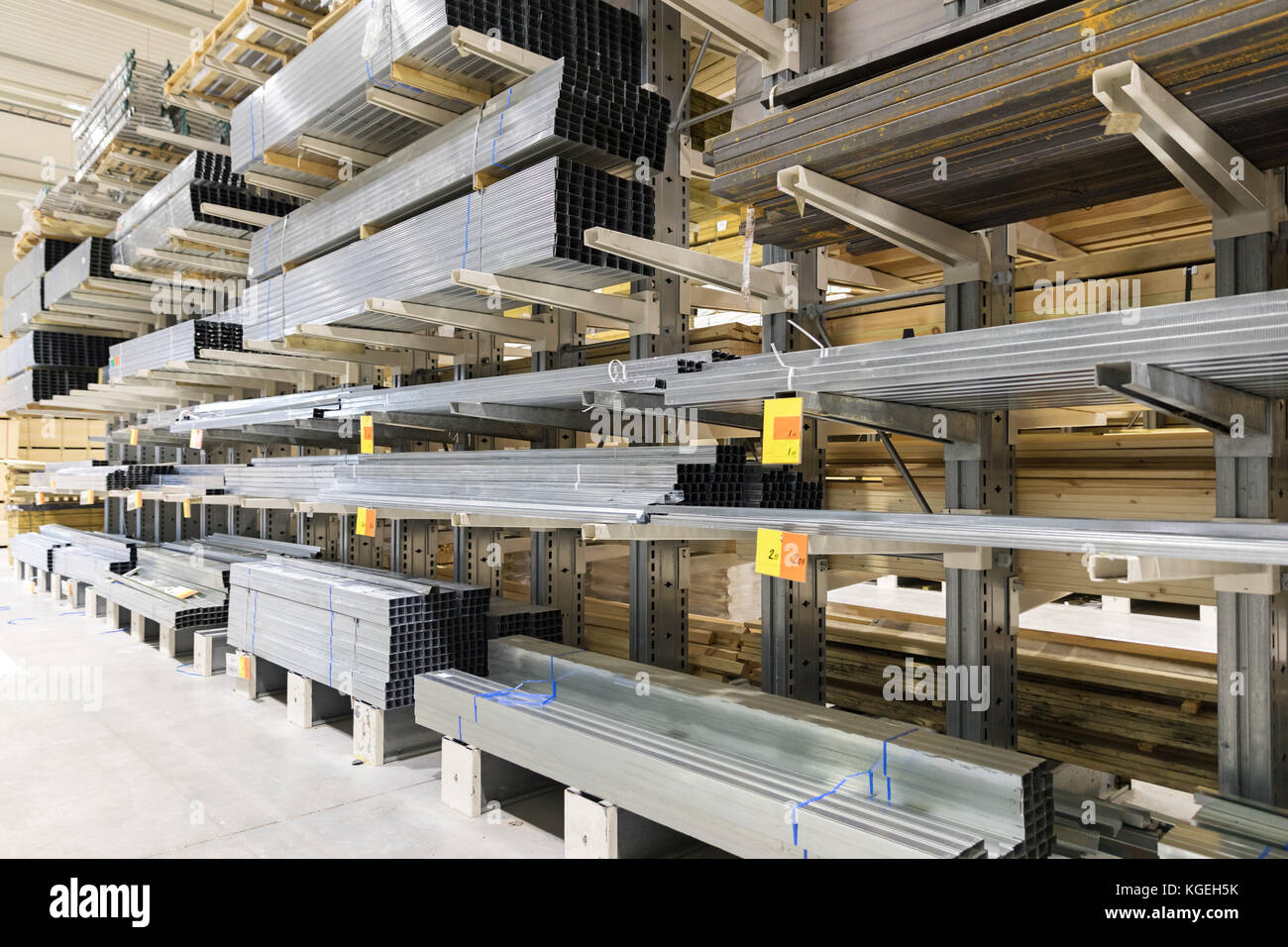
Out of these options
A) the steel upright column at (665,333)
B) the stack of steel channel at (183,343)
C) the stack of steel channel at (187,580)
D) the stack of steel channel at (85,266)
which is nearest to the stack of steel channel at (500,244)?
the steel upright column at (665,333)

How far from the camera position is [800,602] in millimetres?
4035

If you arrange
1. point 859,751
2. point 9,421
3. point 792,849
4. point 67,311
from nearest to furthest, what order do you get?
point 792,849 → point 859,751 → point 67,311 → point 9,421

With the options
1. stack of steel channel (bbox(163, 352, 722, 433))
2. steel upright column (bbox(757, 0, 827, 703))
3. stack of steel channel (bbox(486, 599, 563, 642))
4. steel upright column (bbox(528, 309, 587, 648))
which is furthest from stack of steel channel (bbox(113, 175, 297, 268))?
steel upright column (bbox(757, 0, 827, 703))

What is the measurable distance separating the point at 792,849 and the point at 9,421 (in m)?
19.0

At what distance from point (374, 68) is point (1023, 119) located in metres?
3.38

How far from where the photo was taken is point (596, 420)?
15.8 ft

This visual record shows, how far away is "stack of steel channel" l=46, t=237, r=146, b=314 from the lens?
9.71 m

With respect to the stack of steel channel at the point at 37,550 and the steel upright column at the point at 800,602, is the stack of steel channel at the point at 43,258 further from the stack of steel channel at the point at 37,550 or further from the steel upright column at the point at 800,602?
the steel upright column at the point at 800,602

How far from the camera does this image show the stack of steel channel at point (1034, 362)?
1.97 m

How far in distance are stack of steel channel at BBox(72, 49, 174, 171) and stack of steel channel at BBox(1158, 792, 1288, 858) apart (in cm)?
954

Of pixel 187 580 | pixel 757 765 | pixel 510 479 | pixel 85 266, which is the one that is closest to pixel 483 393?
pixel 510 479

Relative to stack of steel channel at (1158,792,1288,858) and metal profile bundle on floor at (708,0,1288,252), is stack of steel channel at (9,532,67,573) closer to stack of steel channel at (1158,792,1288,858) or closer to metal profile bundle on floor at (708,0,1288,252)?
metal profile bundle on floor at (708,0,1288,252)

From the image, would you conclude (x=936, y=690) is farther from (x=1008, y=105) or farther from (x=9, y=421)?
(x=9, y=421)
